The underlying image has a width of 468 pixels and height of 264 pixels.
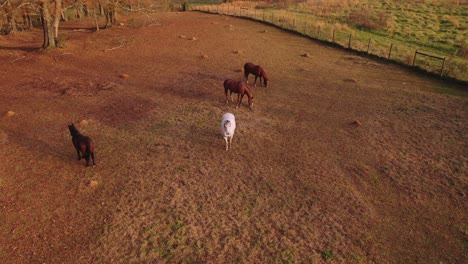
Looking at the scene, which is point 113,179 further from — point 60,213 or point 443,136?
point 443,136

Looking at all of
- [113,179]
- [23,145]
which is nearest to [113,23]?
[23,145]

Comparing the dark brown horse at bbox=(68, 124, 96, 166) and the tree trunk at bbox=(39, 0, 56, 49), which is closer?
the dark brown horse at bbox=(68, 124, 96, 166)

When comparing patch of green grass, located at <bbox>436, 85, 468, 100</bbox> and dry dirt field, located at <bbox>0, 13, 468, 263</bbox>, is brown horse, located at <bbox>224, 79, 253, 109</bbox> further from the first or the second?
patch of green grass, located at <bbox>436, 85, 468, 100</bbox>

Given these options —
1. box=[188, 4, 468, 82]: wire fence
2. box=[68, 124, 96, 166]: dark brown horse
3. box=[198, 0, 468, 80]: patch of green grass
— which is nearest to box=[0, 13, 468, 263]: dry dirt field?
box=[68, 124, 96, 166]: dark brown horse

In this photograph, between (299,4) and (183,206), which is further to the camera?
(299,4)

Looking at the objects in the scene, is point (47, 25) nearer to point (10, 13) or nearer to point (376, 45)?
point (10, 13)

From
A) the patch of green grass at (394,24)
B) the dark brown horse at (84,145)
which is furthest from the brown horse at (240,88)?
the patch of green grass at (394,24)

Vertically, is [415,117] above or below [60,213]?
above

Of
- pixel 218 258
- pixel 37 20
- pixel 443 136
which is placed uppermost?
pixel 37 20

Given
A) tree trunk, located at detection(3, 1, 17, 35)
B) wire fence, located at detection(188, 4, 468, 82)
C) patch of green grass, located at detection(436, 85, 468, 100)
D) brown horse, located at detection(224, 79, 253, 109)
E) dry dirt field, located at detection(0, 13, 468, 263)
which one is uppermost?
tree trunk, located at detection(3, 1, 17, 35)
